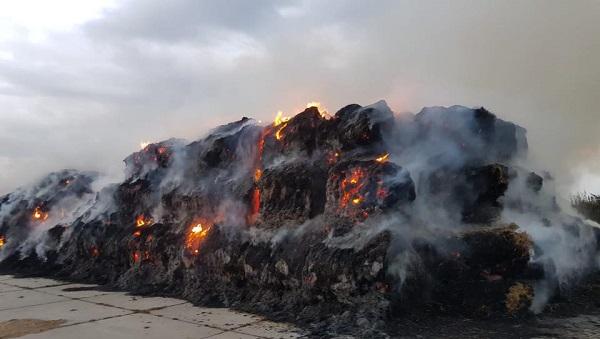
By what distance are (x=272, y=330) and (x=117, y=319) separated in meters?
2.56

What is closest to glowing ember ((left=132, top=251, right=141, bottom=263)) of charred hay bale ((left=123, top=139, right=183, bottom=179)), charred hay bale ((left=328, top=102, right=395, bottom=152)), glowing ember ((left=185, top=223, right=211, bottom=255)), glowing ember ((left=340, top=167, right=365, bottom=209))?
glowing ember ((left=185, top=223, right=211, bottom=255))

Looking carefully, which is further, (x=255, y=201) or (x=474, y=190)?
(x=255, y=201)

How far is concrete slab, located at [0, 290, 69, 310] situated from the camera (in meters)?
8.89

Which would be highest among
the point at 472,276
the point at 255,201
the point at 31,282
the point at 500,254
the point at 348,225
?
the point at 255,201

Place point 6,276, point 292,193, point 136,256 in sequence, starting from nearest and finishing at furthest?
point 292,193
point 136,256
point 6,276

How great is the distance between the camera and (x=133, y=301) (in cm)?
902

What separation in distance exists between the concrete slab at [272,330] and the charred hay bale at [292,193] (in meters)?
2.56

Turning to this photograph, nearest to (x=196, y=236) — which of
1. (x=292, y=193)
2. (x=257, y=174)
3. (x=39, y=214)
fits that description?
(x=257, y=174)

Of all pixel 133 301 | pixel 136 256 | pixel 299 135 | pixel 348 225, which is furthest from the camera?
pixel 136 256

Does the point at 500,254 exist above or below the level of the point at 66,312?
above

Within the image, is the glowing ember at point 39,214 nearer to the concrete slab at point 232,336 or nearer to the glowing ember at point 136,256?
the glowing ember at point 136,256

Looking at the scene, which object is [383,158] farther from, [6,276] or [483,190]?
[6,276]

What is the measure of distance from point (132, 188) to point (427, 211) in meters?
8.64

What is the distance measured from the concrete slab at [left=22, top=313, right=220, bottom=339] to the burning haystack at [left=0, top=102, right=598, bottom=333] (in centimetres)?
146
